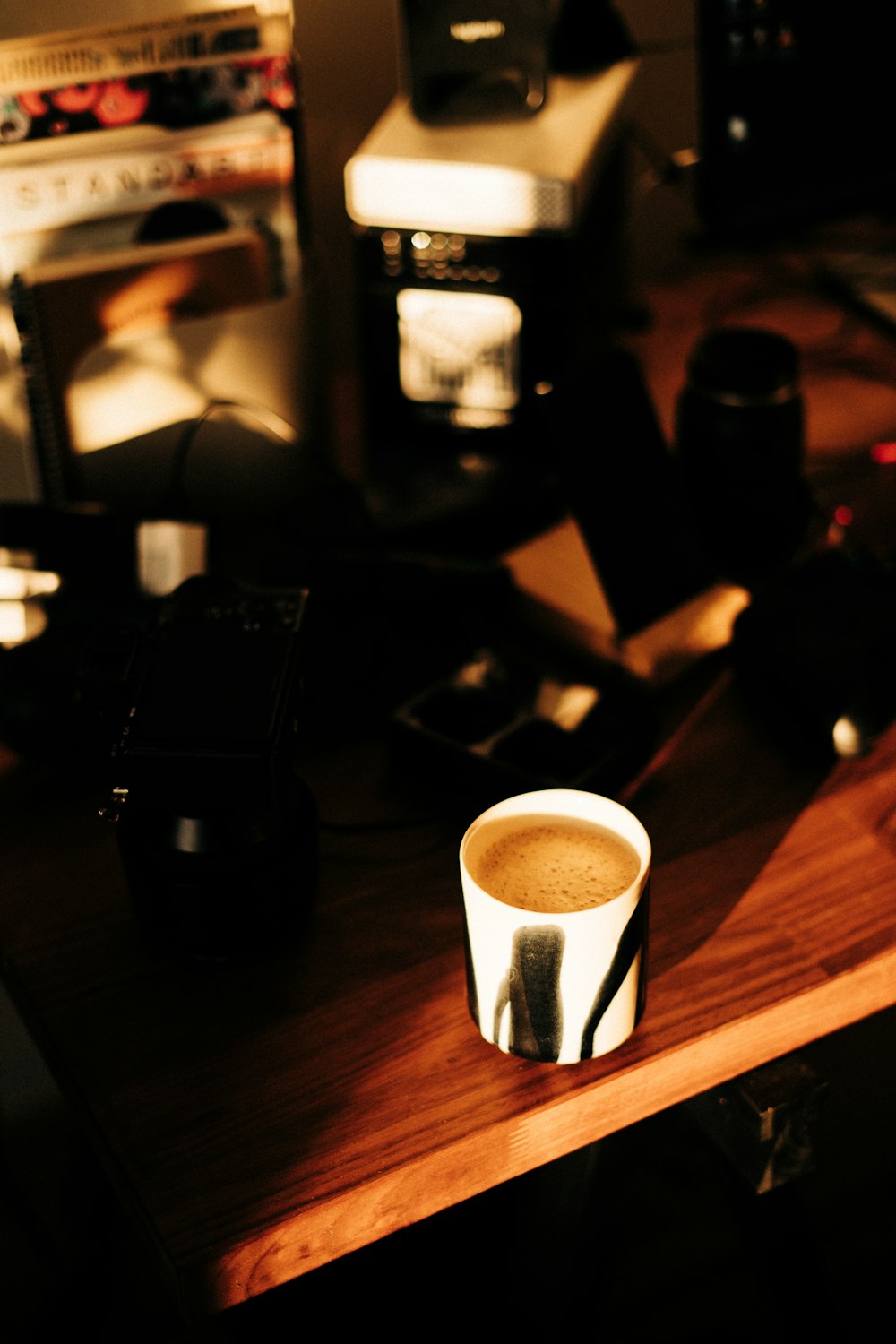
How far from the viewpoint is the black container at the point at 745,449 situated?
877mm

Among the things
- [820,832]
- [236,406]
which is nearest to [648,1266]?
[820,832]

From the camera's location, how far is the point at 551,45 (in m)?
1.05

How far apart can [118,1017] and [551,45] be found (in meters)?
0.85

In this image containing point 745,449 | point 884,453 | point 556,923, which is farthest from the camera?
point 884,453

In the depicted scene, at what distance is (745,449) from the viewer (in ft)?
2.89

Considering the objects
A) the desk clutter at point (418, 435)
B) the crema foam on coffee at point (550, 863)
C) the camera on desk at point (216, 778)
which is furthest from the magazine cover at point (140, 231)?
the crema foam on coffee at point (550, 863)

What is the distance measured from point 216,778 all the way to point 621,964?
205 mm

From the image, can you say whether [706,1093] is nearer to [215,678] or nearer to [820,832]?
[820,832]

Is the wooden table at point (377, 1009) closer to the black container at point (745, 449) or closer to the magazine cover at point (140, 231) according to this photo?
the black container at point (745, 449)

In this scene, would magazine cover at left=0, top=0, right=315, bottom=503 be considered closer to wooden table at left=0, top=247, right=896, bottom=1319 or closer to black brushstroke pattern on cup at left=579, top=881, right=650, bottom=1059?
wooden table at left=0, top=247, right=896, bottom=1319

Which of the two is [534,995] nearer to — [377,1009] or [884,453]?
[377,1009]

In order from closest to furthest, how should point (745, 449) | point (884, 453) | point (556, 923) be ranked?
1. point (556, 923)
2. point (745, 449)
3. point (884, 453)

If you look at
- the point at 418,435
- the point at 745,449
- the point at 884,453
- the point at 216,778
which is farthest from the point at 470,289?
the point at 216,778

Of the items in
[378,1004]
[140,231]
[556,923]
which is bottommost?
[378,1004]
